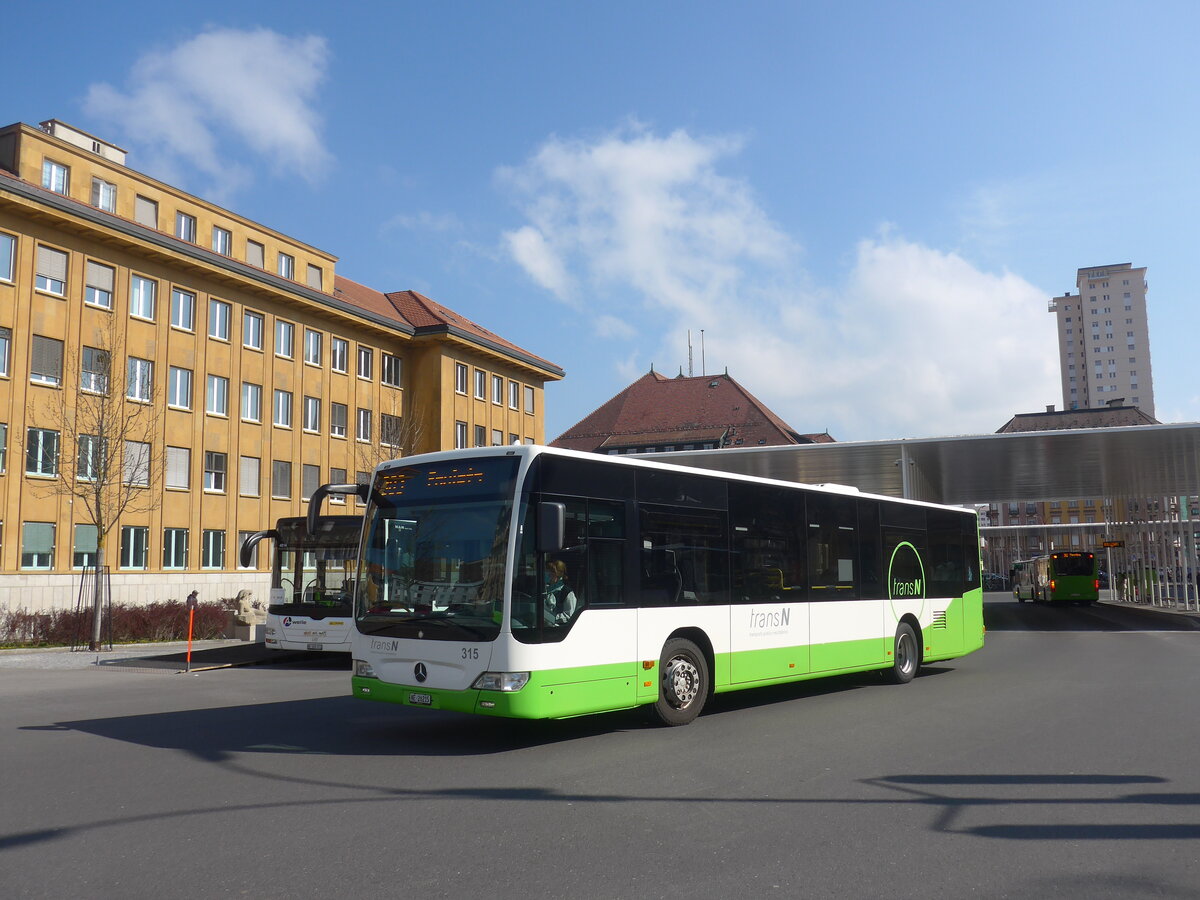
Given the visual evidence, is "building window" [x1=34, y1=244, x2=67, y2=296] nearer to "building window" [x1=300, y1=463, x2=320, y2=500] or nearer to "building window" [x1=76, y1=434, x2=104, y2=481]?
"building window" [x1=76, y1=434, x2=104, y2=481]

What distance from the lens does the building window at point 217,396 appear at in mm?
38562

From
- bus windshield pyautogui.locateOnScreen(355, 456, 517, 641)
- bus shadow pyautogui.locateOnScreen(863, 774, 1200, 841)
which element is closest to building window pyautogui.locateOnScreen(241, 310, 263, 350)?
bus windshield pyautogui.locateOnScreen(355, 456, 517, 641)

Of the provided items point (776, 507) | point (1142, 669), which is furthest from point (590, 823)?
point (1142, 669)

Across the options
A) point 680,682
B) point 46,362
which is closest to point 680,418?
point 46,362

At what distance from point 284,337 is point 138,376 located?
8.03m

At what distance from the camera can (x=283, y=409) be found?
42406 mm

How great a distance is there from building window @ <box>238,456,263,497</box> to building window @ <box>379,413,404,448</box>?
5015 mm

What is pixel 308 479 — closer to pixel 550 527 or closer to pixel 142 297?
pixel 142 297

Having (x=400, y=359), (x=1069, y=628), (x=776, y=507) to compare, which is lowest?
(x=1069, y=628)

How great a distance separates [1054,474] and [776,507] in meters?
34.6

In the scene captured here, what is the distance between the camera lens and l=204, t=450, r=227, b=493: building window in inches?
1502

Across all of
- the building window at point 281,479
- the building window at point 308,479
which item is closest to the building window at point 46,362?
the building window at point 281,479

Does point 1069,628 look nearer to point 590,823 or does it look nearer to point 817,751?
point 817,751

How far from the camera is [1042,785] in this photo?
7.62 m
